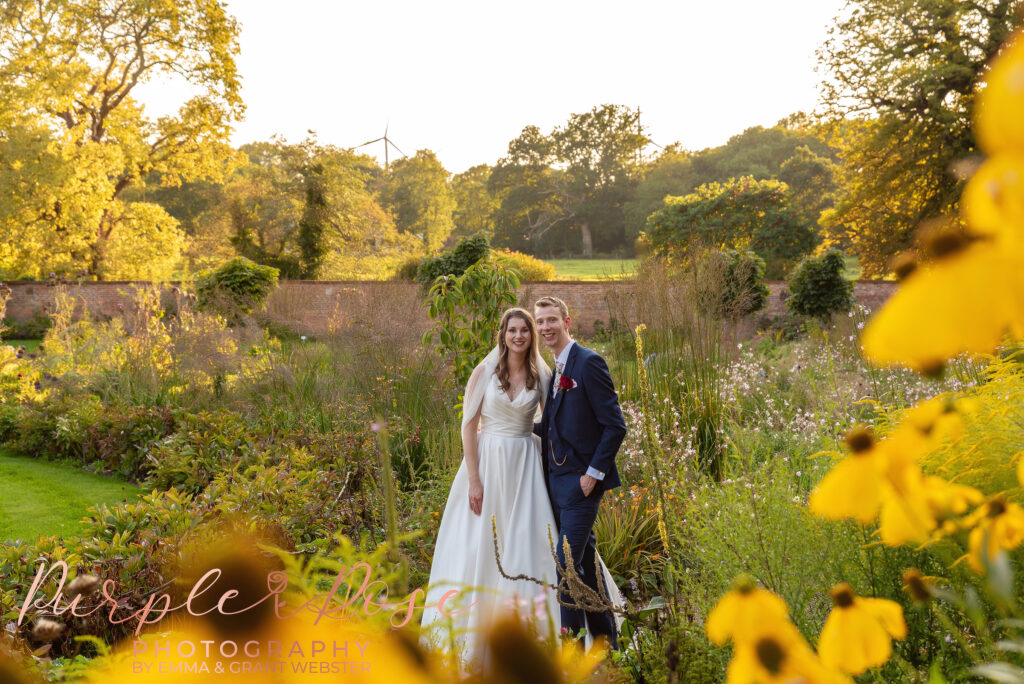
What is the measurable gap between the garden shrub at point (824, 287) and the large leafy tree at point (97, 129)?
16.4m

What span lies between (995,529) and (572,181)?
43162mm

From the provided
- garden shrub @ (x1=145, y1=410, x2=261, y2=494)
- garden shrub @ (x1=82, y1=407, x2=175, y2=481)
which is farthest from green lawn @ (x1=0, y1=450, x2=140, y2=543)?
garden shrub @ (x1=145, y1=410, x2=261, y2=494)

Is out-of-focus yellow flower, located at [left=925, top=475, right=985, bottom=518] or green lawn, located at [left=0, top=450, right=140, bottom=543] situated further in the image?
green lawn, located at [left=0, top=450, right=140, bottom=543]

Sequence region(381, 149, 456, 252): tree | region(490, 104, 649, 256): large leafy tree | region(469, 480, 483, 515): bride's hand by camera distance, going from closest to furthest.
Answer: region(469, 480, 483, 515): bride's hand < region(381, 149, 456, 252): tree < region(490, 104, 649, 256): large leafy tree

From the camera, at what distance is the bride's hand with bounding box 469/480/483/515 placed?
3.51m

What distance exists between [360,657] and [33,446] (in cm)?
825

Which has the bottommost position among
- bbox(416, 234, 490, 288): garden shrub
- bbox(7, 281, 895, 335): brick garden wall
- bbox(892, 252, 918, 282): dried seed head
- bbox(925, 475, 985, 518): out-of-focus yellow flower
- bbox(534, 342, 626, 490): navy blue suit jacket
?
bbox(534, 342, 626, 490): navy blue suit jacket

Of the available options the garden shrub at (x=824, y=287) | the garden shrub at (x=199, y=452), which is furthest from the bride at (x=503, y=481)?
the garden shrub at (x=824, y=287)

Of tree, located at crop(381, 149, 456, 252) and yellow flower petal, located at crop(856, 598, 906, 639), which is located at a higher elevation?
tree, located at crop(381, 149, 456, 252)

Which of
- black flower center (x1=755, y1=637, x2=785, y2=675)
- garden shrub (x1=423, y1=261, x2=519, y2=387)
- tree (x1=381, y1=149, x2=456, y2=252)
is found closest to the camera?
black flower center (x1=755, y1=637, x2=785, y2=675)

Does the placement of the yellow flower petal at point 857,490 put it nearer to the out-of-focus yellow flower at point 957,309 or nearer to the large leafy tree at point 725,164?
the out-of-focus yellow flower at point 957,309

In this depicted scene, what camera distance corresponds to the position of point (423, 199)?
4109 cm

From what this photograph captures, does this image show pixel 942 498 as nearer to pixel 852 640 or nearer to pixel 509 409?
pixel 852 640

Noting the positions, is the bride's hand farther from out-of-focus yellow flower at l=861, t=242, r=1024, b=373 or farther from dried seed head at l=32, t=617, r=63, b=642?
out-of-focus yellow flower at l=861, t=242, r=1024, b=373
